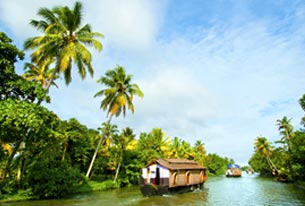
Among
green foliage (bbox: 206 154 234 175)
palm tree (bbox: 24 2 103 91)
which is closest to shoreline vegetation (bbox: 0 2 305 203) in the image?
palm tree (bbox: 24 2 103 91)

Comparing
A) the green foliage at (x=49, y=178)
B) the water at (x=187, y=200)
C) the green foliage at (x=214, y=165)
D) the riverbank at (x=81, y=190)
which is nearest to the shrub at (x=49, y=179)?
the green foliage at (x=49, y=178)

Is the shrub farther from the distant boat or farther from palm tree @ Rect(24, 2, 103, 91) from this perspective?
the distant boat

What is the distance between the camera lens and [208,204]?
15.7 meters

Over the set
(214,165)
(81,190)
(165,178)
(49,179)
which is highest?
(214,165)

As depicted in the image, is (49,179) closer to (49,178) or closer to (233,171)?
(49,178)

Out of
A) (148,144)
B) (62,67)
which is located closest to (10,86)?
(62,67)

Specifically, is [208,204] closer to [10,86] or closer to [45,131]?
[45,131]

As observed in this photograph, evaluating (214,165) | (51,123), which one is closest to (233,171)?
(214,165)

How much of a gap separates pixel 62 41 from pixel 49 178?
8.93 metres

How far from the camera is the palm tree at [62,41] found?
16156 mm

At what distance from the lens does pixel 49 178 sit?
57.2 feet

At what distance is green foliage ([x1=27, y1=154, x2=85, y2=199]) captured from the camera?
1730 centimetres

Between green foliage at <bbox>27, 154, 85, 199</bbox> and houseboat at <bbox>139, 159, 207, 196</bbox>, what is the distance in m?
5.21

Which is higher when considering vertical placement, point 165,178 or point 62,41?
point 62,41
